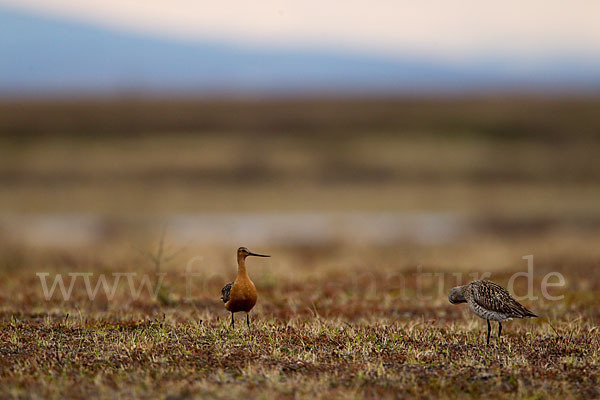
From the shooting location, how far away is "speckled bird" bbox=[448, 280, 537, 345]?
9484 millimetres

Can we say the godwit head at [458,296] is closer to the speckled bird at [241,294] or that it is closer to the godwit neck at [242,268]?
the speckled bird at [241,294]

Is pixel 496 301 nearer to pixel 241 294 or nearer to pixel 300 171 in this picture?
pixel 241 294

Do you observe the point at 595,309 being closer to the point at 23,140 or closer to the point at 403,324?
the point at 403,324

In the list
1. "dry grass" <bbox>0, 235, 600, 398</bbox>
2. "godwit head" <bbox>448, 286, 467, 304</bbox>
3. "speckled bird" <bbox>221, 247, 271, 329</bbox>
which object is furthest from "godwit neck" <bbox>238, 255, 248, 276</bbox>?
"godwit head" <bbox>448, 286, 467, 304</bbox>

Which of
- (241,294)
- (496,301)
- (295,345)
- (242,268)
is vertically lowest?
(295,345)

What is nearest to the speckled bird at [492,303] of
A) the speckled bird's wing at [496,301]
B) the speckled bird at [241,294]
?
the speckled bird's wing at [496,301]

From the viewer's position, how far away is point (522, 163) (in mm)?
51688

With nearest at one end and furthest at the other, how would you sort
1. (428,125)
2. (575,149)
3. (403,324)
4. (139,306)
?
(403,324), (139,306), (575,149), (428,125)

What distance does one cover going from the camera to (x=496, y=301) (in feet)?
31.4

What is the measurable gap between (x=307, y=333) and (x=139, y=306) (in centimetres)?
439

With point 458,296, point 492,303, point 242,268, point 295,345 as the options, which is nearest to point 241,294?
point 242,268

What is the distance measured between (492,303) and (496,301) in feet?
0.22

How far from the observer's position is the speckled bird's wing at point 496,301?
31.1ft

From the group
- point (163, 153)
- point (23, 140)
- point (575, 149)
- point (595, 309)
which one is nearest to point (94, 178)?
point (163, 153)
